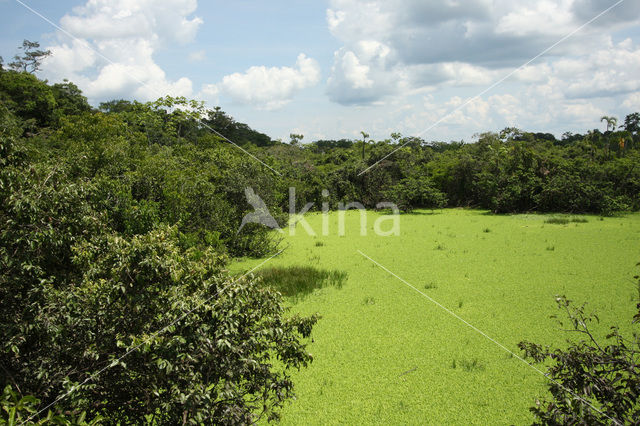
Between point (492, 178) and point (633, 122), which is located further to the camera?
point (633, 122)

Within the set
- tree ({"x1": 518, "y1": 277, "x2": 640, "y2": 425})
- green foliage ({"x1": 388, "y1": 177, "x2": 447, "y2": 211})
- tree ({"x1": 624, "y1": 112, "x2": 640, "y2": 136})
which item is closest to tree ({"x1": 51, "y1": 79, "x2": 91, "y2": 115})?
green foliage ({"x1": 388, "y1": 177, "x2": 447, "y2": 211})

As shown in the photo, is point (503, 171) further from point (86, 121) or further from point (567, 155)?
point (86, 121)

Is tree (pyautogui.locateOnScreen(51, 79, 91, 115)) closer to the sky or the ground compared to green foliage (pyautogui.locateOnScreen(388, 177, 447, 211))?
closer to the sky

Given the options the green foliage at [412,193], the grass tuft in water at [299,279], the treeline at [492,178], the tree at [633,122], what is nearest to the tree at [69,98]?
the treeline at [492,178]

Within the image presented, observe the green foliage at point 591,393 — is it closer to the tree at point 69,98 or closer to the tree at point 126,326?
the tree at point 126,326

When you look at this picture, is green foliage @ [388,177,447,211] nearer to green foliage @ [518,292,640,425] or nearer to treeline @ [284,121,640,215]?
treeline @ [284,121,640,215]

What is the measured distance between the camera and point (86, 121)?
32.4ft

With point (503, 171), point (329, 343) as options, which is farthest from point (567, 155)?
point (329, 343)

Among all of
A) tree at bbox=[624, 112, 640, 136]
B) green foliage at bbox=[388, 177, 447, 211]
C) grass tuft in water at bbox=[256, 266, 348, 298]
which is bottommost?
grass tuft in water at bbox=[256, 266, 348, 298]

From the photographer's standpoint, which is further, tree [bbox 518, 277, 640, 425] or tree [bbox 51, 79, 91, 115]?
tree [bbox 51, 79, 91, 115]

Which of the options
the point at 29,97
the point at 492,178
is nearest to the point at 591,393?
the point at 492,178

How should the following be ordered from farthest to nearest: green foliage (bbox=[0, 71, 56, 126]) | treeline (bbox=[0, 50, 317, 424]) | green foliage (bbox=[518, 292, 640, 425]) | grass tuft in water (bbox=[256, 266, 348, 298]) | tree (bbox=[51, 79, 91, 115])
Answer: tree (bbox=[51, 79, 91, 115]) → green foliage (bbox=[0, 71, 56, 126]) → grass tuft in water (bbox=[256, 266, 348, 298]) → treeline (bbox=[0, 50, 317, 424]) → green foliage (bbox=[518, 292, 640, 425])

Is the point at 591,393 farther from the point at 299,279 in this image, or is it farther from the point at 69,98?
the point at 69,98

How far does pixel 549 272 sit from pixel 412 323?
4.22 m
